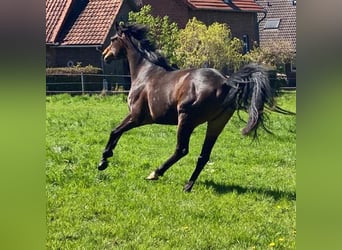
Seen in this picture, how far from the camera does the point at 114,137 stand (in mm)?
5188

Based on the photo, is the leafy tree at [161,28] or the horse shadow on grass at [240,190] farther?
the leafy tree at [161,28]

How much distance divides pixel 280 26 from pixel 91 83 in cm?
154

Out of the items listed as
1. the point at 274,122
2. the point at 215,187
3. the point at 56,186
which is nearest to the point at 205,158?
the point at 215,187

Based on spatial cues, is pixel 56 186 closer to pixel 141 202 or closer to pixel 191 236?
pixel 141 202

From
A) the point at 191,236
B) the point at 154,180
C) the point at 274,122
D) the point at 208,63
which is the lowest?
the point at 191,236

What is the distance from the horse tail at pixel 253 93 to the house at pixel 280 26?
0.19 metres

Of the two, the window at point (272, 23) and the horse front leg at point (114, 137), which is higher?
the window at point (272, 23)

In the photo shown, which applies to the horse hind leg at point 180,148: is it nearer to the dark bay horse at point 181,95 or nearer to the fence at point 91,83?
the dark bay horse at point 181,95

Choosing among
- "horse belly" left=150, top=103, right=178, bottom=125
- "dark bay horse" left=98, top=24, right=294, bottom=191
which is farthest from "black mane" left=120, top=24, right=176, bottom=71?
"horse belly" left=150, top=103, right=178, bottom=125

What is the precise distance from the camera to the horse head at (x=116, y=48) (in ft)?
17.2

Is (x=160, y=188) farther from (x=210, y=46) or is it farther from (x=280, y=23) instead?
(x=280, y=23)

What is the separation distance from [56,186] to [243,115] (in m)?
1.51

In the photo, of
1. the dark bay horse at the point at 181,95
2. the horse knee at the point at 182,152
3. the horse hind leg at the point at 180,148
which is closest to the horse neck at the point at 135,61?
the dark bay horse at the point at 181,95

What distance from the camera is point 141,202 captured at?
5.02 meters
